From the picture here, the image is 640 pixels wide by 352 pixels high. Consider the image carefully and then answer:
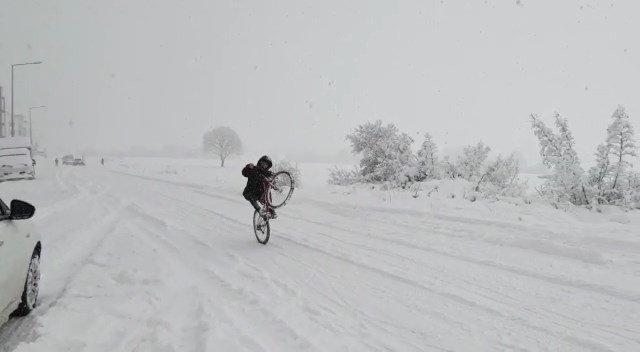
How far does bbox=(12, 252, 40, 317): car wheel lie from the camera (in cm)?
445

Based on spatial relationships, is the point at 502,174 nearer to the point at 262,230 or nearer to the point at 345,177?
the point at 345,177

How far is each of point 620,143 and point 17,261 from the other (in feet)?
43.7

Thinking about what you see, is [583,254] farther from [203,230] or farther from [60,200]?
[60,200]

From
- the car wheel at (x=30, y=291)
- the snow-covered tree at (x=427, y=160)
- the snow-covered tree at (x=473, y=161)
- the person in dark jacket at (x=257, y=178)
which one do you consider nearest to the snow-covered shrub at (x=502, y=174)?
the snow-covered tree at (x=473, y=161)

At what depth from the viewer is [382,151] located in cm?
2067

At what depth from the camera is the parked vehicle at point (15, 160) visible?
26062 mm

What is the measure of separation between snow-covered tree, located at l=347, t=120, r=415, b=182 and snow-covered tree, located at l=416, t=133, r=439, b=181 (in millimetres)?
519

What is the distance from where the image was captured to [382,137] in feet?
69.3

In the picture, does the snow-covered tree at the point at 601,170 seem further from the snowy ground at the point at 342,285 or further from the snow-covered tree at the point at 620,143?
the snowy ground at the point at 342,285

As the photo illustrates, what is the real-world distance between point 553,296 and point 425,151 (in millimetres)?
13717

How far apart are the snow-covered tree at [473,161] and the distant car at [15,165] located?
25226 mm

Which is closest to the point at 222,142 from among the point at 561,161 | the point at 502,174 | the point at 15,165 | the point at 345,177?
the point at 15,165

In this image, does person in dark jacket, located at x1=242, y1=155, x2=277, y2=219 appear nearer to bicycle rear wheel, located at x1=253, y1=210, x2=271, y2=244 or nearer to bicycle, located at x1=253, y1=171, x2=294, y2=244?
bicycle, located at x1=253, y1=171, x2=294, y2=244

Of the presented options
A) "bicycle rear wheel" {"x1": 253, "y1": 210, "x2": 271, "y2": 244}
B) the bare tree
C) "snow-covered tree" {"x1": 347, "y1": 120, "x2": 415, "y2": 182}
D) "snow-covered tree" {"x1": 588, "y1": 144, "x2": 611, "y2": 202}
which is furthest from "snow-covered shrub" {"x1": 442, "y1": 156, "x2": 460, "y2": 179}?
the bare tree
